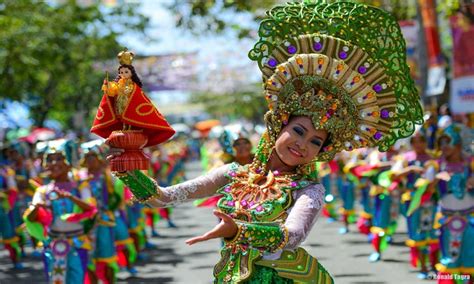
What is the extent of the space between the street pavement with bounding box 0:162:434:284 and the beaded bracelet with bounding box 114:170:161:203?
581 cm

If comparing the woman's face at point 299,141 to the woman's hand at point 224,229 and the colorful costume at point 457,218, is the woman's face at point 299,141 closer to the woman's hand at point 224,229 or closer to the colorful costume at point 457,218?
the woman's hand at point 224,229

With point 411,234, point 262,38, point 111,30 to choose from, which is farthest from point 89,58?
point 262,38

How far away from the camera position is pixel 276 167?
191 inches

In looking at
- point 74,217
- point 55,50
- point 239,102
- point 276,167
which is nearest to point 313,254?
point 74,217

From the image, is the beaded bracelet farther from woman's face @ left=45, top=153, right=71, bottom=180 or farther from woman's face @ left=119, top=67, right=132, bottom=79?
woman's face @ left=45, top=153, right=71, bottom=180

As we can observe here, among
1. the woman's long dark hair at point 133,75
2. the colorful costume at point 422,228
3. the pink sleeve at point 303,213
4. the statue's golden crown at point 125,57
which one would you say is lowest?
the colorful costume at point 422,228

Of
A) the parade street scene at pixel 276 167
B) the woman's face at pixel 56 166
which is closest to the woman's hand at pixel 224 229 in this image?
the parade street scene at pixel 276 167

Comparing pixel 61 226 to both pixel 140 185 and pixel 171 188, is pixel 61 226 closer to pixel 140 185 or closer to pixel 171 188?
pixel 171 188

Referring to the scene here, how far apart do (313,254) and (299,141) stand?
8.09 meters

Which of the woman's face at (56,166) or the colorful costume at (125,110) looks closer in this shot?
the colorful costume at (125,110)

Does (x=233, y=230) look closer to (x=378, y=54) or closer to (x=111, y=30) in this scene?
(x=378, y=54)

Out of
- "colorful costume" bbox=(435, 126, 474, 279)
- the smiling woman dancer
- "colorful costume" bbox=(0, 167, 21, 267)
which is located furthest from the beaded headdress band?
"colorful costume" bbox=(0, 167, 21, 267)

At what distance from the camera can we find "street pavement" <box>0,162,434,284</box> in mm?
10688

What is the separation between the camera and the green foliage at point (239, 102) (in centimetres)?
5326
